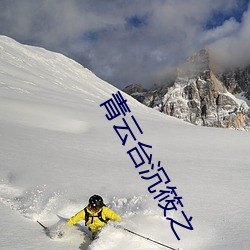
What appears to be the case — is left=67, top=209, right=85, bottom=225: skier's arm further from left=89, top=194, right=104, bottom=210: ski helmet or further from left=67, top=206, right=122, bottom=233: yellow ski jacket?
left=89, top=194, right=104, bottom=210: ski helmet

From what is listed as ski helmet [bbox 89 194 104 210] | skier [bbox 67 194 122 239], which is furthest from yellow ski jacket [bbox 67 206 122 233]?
ski helmet [bbox 89 194 104 210]

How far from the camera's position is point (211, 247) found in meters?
Result: 5.29

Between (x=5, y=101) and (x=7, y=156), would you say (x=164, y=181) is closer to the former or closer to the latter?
(x=7, y=156)

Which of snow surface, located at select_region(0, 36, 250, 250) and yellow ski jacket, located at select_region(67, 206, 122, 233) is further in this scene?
yellow ski jacket, located at select_region(67, 206, 122, 233)

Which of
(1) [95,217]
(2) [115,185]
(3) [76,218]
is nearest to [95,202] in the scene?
(1) [95,217]

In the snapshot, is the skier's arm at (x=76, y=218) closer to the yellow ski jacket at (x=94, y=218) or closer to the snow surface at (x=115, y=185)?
the yellow ski jacket at (x=94, y=218)

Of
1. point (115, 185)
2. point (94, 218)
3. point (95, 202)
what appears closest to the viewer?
point (95, 202)

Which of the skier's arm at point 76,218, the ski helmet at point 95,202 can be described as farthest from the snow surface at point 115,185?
the ski helmet at point 95,202

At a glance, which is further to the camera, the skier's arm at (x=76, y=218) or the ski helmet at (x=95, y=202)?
the skier's arm at (x=76, y=218)

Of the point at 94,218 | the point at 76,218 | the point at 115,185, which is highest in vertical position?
the point at 115,185

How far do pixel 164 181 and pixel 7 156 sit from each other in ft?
16.5

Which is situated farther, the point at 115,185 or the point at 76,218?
the point at 115,185

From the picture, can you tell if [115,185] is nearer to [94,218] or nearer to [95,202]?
[94,218]

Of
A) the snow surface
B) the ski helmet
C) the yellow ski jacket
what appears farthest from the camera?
the yellow ski jacket
